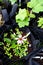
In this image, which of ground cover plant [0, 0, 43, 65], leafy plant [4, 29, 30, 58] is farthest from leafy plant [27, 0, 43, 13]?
leafy plant [4, 29, 30, 58]

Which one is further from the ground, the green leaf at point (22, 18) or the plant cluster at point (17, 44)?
the green leaf at point (22, 18)

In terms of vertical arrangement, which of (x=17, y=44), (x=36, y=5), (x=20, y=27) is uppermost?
(x=36, y=5)

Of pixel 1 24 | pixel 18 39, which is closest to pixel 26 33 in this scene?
pixel 18 39

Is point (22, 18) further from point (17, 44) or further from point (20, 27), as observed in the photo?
point (17, 44)

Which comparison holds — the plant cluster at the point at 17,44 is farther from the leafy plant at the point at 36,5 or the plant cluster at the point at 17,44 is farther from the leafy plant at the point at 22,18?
the leafy plant at the point at 36,5

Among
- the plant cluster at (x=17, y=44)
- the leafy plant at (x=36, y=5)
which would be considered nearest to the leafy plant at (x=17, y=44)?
the plant cluster at (x=17, y=44)

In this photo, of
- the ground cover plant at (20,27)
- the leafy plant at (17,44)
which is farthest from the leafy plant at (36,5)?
the leafy plant at (17,44)

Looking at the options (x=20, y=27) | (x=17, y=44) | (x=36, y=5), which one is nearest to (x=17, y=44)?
(x=17, y=44)

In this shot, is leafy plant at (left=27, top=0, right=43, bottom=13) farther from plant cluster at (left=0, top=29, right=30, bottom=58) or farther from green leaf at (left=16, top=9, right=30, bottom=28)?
plant cluster at (left=0, top=29, right=30, bottom=58)

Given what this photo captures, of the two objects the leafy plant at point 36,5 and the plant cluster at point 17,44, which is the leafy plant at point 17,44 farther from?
the leafy plant at point 36,5

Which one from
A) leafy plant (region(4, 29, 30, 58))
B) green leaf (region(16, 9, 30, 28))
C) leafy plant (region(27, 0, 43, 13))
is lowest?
leafy plant (region(4, 29, 30, 58))

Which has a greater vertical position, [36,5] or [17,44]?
[36,5]

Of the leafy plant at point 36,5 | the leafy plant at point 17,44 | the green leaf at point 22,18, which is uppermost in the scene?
the leafy plant at point 36,5
